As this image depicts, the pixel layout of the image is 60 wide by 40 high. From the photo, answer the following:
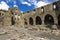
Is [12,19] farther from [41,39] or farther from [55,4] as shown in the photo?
[41,39]

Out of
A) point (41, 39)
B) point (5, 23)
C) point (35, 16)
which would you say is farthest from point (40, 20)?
point (41, 39)

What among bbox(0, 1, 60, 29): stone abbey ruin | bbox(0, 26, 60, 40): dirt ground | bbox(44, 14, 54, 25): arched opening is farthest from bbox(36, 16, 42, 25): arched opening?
bbox(0, 26, 60, 40): dirt ground

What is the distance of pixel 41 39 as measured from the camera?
16.0 m

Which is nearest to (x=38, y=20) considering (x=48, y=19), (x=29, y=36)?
(x=48, y=19)

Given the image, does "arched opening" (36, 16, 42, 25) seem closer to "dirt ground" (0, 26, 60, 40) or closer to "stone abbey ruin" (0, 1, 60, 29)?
"stone abbey ruin" (0, 1, 60, 29)

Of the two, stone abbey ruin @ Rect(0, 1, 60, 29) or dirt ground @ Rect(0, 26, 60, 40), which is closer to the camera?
dirt ground @ Rect(0, 26, 60, 40)

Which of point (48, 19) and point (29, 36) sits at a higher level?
point (48, 19)

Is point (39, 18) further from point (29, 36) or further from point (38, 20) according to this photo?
point (29, 36)

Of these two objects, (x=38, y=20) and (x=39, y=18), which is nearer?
(x=39, y=18)

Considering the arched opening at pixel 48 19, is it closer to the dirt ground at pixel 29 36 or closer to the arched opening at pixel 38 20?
the arched opening at pixel 38 20

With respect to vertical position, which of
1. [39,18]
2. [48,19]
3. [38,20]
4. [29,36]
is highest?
[39,18]

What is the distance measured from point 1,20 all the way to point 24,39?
16102 millimetres

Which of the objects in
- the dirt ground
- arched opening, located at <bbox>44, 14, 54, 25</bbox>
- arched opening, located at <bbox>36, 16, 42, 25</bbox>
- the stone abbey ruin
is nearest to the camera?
the dirt ground

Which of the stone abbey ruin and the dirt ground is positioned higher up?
the stone abbey ruin
